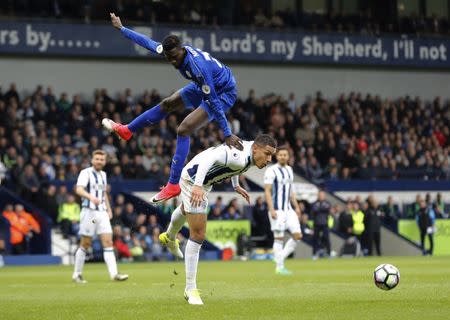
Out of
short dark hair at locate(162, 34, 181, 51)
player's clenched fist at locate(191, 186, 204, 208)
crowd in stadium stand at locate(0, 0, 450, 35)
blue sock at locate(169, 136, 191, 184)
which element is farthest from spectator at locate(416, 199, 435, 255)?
player's clenched fist at locate(191, 186, 204, 208)

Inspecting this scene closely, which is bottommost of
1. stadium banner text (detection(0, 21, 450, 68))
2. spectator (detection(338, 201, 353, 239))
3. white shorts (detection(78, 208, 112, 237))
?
white shorts (detection(78, 208, 112, 237))

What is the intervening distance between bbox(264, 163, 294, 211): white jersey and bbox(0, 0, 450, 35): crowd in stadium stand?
1670 centimetres

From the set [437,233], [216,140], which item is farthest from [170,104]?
[437,233]

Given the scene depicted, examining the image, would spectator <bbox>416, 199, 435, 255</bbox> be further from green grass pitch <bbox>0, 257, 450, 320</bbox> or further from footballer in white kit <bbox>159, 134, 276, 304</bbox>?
footballer in white kit <bbox>159, 134, 276, 304</bbox>

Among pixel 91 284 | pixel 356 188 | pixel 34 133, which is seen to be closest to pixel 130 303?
pixel 91 284

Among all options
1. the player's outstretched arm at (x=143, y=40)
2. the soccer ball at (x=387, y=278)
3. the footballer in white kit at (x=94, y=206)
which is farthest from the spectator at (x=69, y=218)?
the soccer ball at (x=387, y=278)

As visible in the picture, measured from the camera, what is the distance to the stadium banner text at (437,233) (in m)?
36.7

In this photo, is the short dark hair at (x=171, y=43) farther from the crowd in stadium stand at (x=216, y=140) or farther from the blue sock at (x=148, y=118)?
the crowd in stadium stand at (x=216, y=140)

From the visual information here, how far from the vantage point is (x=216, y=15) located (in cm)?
4081

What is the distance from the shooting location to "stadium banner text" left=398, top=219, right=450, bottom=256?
36.7 meters

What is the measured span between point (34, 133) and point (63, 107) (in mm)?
2245

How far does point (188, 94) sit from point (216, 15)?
26.5 metres

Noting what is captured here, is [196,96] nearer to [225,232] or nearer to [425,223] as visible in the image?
[225,232]

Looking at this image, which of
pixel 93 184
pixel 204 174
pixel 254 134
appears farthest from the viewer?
pixel 254 134
